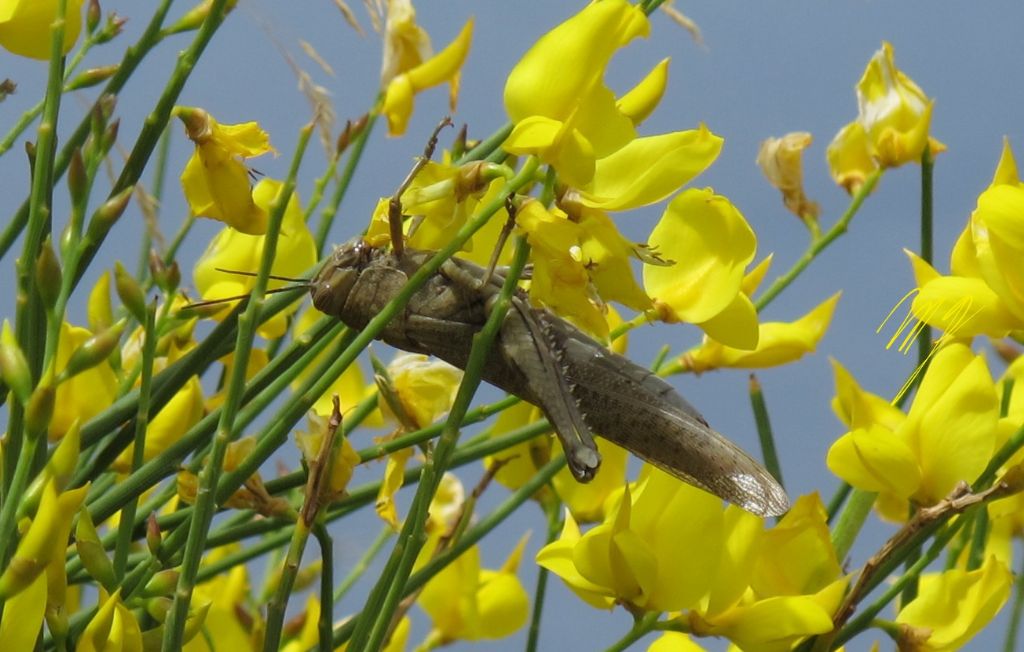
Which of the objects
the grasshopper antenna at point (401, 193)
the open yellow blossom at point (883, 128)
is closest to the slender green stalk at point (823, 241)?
the open yellow blossom at point (883, 128)

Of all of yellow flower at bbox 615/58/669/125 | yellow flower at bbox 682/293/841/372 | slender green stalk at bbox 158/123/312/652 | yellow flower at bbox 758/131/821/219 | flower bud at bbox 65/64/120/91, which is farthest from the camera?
yellow flower at bbox 758/131/821/219

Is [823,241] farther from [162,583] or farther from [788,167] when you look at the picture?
[162,583]

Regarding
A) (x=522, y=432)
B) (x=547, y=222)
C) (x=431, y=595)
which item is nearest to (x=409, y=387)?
(x=522, y=432)

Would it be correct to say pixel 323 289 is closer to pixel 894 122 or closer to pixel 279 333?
pixel 279 333

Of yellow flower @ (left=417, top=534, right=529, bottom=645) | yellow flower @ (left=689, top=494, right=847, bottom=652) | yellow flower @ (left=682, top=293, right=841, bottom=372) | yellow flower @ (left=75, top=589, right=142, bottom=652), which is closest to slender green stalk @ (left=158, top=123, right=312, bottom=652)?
yellow flower @ (left=75, top=589, right=142, bottom=652)

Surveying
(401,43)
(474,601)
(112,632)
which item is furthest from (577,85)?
(474,601)

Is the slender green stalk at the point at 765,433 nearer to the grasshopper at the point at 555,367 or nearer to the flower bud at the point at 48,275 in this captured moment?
the grasshopper at the point at 555,367

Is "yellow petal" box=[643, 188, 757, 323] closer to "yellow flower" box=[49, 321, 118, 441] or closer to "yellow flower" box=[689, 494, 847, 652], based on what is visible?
"yellow flower" box=[689, 494, 847, 652]
